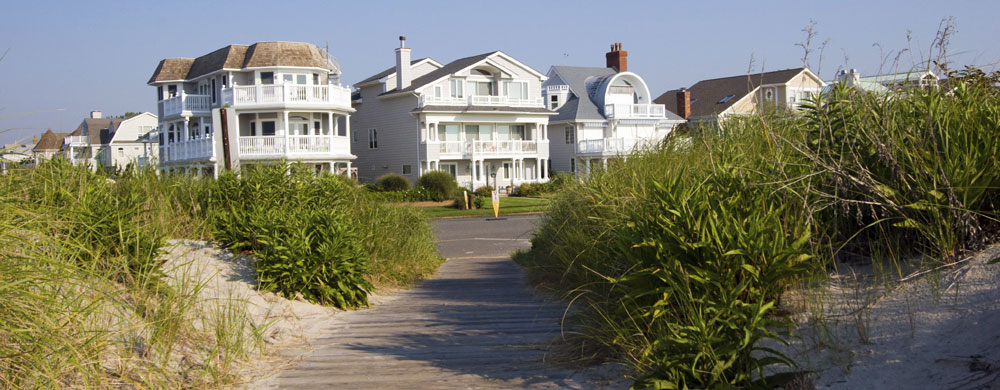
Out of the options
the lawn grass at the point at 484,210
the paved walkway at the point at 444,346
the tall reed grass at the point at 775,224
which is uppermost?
the tall reed grass at the point at 775,224

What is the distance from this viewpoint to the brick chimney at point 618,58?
2410 inches

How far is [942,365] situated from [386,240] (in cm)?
882

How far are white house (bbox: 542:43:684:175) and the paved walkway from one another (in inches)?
1696

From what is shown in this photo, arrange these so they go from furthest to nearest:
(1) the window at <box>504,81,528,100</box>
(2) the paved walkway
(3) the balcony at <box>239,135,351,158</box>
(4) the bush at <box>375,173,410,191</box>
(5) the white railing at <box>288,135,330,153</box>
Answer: (1) the window at <box>504,81,528,100</box> → (4) the bush at <box>375,173,410,191</box> → (5) the white railing at <box>288,135,330,153</box> → (3) the balcony at <box>239,135,351,158</box> → (2) the paved walkway

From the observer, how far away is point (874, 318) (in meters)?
5.14

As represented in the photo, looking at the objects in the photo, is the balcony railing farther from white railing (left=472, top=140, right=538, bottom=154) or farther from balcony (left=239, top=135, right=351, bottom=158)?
balcony (left=239, top=135, right=351, bottom=158)

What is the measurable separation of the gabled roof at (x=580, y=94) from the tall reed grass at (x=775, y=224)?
48.2 meters

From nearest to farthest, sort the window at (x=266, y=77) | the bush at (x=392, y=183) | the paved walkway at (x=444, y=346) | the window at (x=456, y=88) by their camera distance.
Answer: the paved walkway at (x=444, y=346), the bush at (x=392, y=183), the window at (x=266, y=77), the window at (x=456, y=88)

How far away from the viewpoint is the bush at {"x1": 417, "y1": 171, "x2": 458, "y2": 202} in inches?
1700

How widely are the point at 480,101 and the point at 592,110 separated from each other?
9.11m

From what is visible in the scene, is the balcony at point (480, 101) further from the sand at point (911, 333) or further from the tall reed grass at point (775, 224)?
the sand at point (911, 333)

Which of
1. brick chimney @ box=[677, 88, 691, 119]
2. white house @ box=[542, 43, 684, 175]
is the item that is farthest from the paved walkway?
brick chimney @ box=[677, 88, 691, 119]

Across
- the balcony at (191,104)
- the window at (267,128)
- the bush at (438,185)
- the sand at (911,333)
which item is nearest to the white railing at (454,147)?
the bush at (438,185)

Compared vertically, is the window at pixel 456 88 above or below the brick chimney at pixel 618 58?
below
